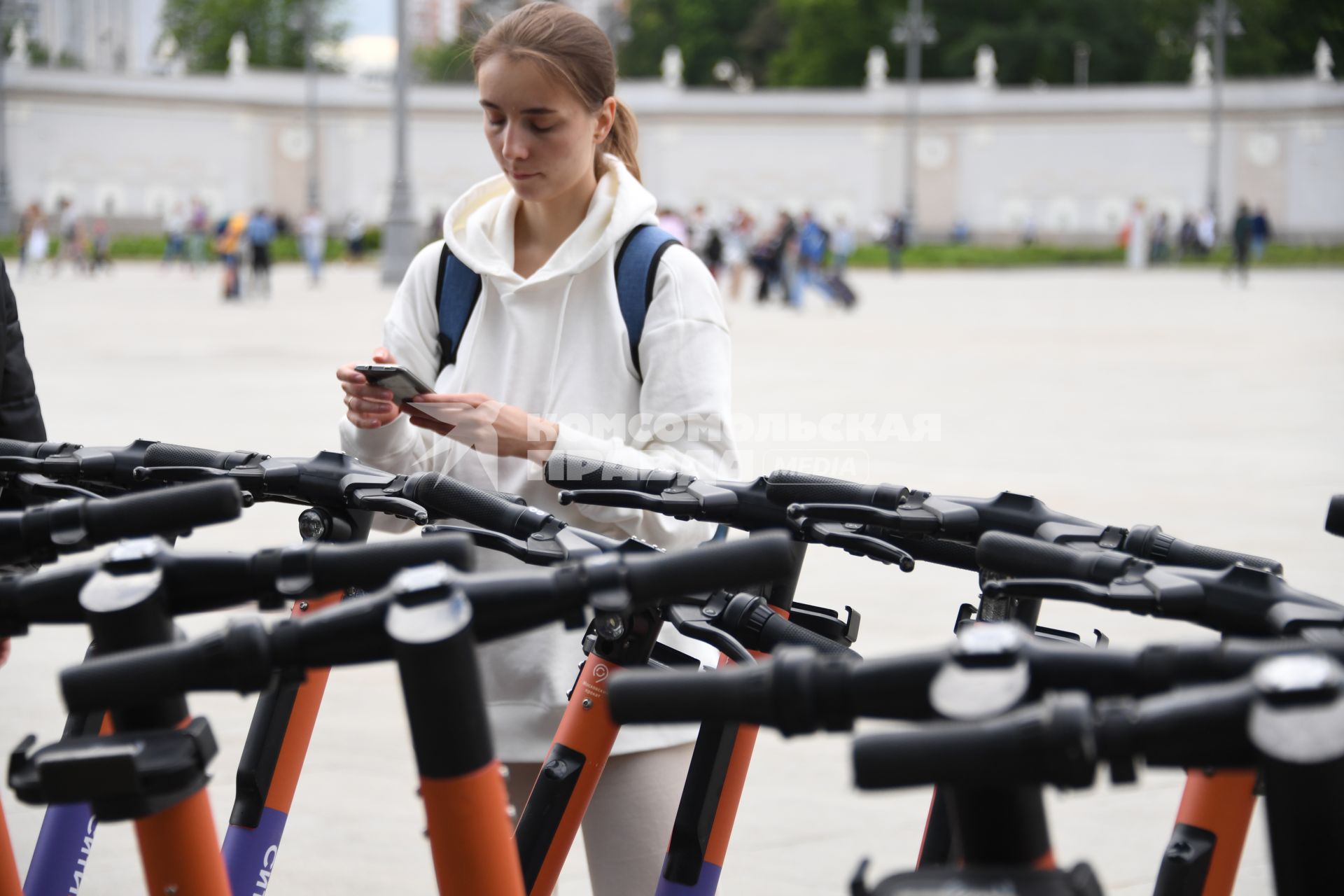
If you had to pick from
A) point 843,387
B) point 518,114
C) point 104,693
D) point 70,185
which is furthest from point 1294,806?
point 70,185

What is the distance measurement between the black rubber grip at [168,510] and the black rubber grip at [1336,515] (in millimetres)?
1044

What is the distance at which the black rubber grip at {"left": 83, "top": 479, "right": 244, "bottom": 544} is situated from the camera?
131 centimetres

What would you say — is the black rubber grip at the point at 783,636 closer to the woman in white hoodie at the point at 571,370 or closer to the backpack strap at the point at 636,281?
the woman in white hoodie at the point at 571,370

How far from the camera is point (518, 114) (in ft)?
7.55

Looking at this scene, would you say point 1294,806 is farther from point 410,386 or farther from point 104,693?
point 410,386

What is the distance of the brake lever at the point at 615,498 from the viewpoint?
1854mm

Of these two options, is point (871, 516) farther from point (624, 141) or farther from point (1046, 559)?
point (624, 141)

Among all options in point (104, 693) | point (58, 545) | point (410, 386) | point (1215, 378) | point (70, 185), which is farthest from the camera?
point (70, 185)

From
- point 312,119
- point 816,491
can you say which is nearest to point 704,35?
point 312,119

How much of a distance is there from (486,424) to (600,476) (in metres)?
0.22

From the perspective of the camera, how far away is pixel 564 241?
2396mm

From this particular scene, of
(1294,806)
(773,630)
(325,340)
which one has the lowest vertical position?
(325,340)

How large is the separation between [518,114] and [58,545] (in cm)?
104

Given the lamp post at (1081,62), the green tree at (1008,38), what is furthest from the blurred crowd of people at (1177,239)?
the lamp post at (1081,62)
